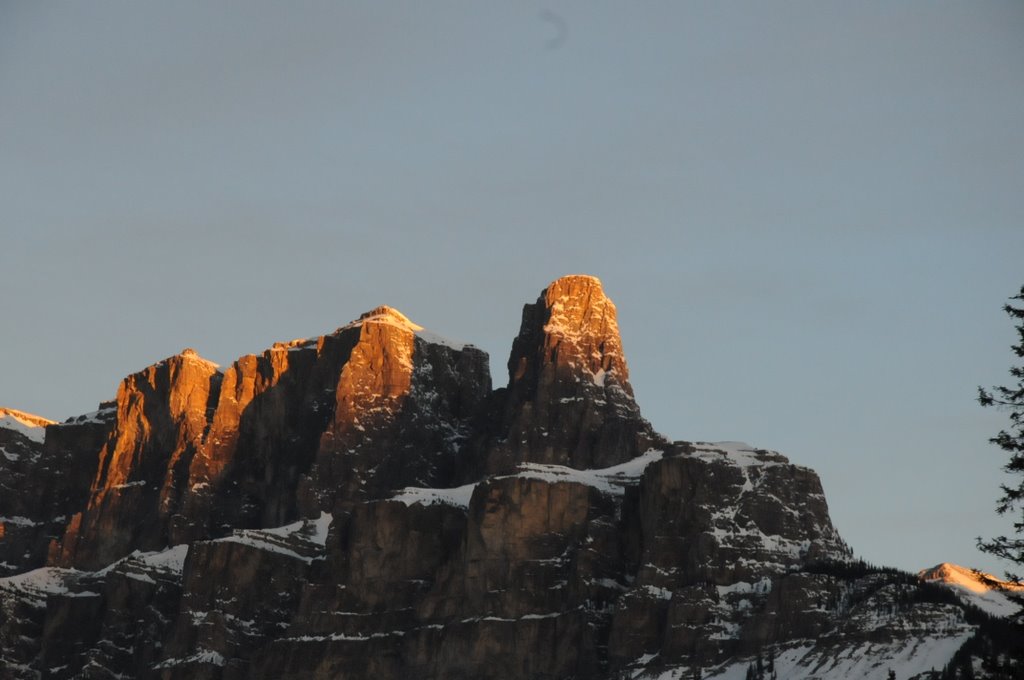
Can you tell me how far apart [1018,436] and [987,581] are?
600cm

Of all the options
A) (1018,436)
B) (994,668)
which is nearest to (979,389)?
(1018,436)

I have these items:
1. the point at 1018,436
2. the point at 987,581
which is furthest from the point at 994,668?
the point at 1018,436

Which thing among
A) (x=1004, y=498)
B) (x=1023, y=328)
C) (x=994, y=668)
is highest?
(x=1023, y=328)

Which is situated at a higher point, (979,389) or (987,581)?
(979,389)

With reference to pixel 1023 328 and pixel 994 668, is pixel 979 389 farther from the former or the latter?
pixel 994 668

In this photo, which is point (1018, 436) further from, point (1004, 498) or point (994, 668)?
point (994, 668)

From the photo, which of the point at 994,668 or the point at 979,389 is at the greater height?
the point at 979,389

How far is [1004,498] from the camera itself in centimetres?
8719

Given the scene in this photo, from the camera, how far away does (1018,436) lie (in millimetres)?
87625

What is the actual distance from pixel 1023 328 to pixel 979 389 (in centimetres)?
348

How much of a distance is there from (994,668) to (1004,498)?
7349 millimetres

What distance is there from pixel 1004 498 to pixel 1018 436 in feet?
8.35

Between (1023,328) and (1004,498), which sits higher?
(1023,328)

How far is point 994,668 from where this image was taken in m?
89.4
